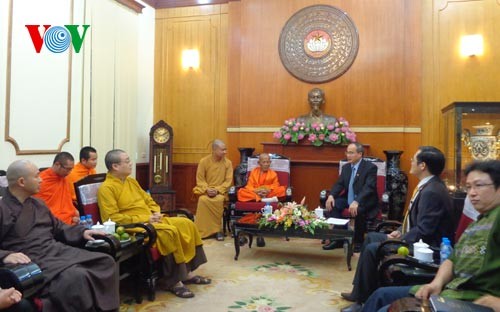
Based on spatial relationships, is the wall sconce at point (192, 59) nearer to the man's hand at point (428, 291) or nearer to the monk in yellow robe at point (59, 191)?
the monk in yellow robe at point (59, 191)

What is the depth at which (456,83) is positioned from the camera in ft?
17.3

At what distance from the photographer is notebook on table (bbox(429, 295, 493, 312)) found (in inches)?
59.4

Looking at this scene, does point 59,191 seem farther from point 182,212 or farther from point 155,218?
point 182,212

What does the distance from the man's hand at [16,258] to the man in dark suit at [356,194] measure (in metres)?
3.06

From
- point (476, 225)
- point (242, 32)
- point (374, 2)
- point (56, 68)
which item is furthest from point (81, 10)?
point (476, 225)

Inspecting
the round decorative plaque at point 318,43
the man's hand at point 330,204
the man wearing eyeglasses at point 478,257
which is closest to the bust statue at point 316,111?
the round decorative plaque at point 318,43

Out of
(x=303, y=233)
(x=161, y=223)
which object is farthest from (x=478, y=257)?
(x=161, y=223)

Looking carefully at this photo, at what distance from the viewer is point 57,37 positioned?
4.54m

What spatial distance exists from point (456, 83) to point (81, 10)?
16.3 feet

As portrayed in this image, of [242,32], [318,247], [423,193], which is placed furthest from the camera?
[242,32]

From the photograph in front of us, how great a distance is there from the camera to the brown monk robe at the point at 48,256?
212 centimetres

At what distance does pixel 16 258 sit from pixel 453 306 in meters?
2.10

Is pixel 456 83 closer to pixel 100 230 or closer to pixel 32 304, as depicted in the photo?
pixel 100 230

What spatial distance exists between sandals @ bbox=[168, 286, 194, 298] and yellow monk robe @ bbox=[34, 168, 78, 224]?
1.06m
